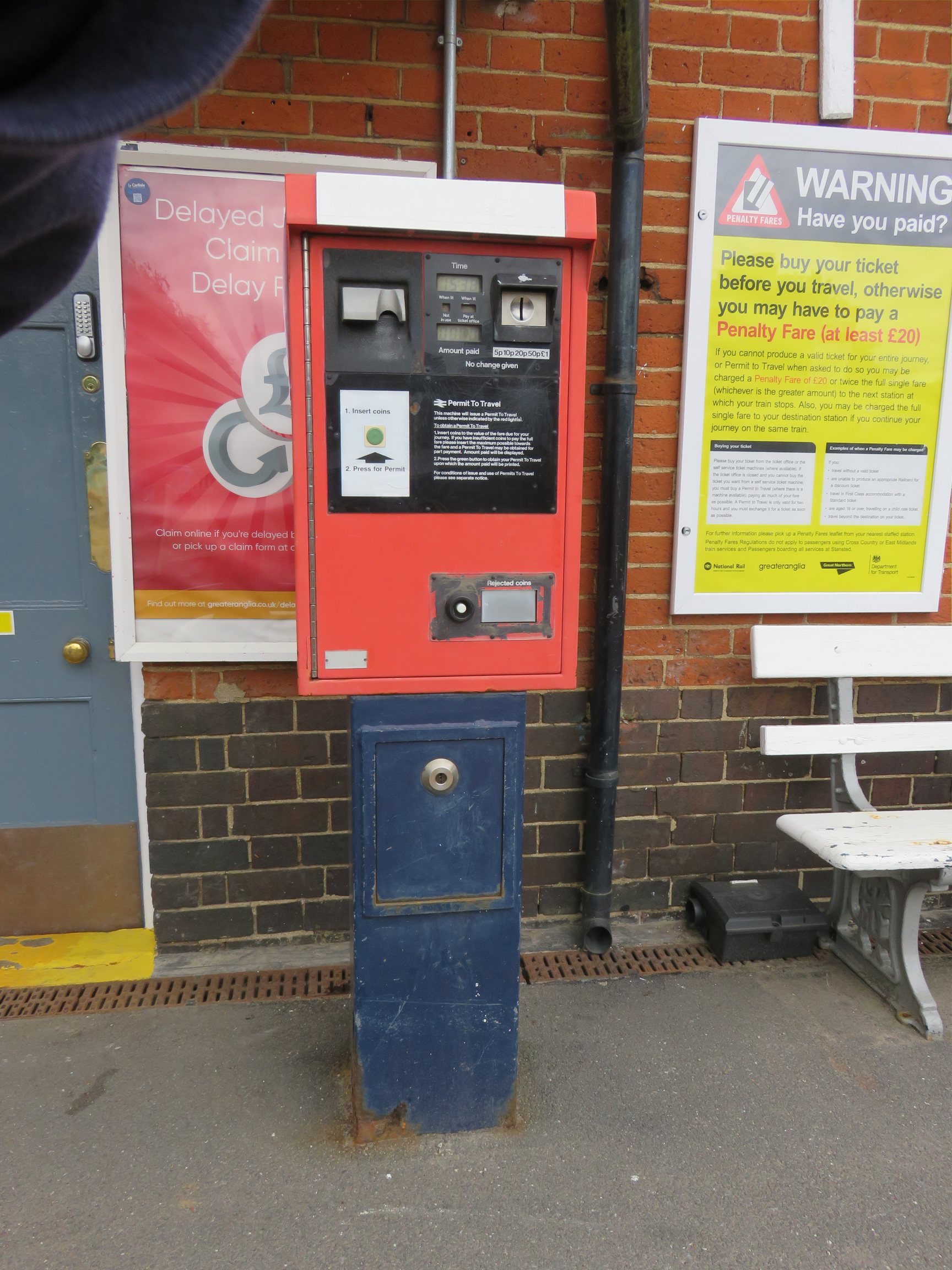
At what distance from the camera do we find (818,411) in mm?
3055

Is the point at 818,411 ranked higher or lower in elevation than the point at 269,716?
higher

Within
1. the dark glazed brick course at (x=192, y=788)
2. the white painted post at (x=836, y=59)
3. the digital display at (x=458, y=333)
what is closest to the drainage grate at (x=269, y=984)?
the dark glazed brick course at (x=192, y=788)

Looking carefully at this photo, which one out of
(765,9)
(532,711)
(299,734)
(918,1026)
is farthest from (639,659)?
(765,9)

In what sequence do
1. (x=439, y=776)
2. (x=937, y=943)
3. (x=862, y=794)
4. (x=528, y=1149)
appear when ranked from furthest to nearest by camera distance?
(x=937, y=943) → (x=862, y=794) → (x=528, y=1149) → (x=439, y=776)

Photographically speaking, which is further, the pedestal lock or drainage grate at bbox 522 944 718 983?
drainage grate at bbox 522 944 718 983

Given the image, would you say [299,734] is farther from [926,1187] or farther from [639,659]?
[926,1187]

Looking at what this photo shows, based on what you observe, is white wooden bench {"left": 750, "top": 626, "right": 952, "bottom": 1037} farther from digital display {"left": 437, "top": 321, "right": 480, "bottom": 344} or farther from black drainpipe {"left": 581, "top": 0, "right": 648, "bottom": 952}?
digital display {"left": 437, "top": 321, "right": 480, "bottom": 344}

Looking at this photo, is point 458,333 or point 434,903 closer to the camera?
point 458,333

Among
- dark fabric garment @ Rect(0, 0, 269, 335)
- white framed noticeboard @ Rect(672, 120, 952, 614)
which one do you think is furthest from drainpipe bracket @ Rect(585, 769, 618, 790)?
dark fabric garment @ Rect(0, 0, 269, 335)

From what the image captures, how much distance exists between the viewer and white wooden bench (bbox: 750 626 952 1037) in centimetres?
273

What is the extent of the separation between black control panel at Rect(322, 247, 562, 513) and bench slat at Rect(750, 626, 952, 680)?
1.48 metres

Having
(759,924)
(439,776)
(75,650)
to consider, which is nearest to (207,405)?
(75,650)

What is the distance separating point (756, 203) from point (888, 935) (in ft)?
8.40

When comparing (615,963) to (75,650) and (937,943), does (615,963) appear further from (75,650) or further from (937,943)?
(75,650)
